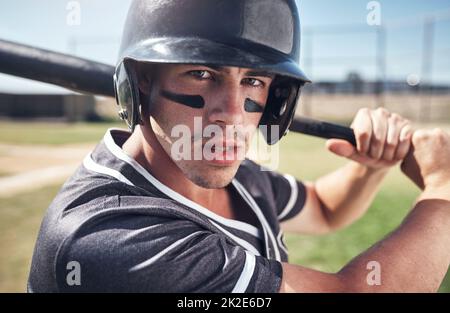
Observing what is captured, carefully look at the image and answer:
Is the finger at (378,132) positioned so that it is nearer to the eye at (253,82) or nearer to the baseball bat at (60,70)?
the baseball bat at (60,70)

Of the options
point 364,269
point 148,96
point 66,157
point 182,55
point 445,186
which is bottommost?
point 66,157

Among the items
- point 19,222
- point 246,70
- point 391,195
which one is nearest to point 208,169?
point 246,70

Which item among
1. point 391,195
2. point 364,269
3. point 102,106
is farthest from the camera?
point 102,106

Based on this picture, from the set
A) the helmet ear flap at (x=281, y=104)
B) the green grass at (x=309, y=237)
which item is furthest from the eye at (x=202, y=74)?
the green grass at (x=309, y=237)

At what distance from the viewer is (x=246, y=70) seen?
128cm

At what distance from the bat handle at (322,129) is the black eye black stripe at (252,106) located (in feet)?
1.72

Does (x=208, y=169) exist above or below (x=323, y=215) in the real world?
above

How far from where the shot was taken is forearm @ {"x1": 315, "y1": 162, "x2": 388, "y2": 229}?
2.03 metres

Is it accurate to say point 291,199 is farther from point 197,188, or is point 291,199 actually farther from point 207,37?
point 207,37

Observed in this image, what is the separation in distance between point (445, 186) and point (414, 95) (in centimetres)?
2241

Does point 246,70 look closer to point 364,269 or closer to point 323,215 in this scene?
point 364,269

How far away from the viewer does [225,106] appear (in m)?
1.24

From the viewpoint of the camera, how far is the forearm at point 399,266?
1.16 m

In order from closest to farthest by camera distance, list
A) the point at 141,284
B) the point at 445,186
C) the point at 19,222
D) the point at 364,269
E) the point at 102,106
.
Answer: the point at 141,284, the point at 364,269, the point at 445,186, the point at 19,222, the point at 102,106
